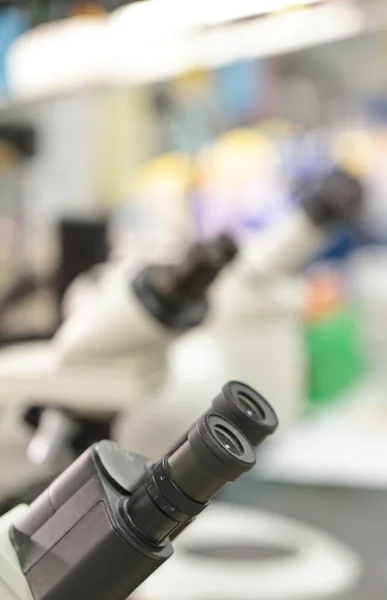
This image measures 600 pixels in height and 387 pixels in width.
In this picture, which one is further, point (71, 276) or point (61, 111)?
point (61, 111)

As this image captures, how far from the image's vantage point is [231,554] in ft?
3.18

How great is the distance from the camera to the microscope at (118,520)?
45 centimetres

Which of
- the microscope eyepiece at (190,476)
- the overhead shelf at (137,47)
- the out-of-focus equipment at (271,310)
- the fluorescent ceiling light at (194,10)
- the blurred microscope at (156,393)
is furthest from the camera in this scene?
the overhead shelf at (137,47)

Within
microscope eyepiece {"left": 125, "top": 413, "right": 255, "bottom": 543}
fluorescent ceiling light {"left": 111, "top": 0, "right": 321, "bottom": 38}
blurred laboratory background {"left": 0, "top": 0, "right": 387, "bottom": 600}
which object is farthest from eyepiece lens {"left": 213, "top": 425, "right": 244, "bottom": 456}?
fluorescent ceiling light {"left": 111, "top": 0, "right": 321, "bottom": 38}

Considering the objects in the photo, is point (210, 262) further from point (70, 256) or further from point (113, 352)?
point (70, 256)

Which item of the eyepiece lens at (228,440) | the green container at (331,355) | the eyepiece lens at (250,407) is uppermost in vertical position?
the eyepiece lens at (250,407)

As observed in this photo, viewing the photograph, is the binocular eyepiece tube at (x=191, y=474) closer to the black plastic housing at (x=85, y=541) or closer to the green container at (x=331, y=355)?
the black plastic housing at (x=85, y=541)

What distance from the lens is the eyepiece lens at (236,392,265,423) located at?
19.4 inches

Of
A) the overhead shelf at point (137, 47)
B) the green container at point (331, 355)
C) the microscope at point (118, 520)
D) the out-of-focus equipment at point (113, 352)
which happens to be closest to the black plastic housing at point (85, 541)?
the microscope at point (118, 520)

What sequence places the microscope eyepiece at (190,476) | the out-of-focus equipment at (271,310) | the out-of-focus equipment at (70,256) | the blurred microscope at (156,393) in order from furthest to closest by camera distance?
the out-of-focus equipment at (70,256) < the out-of-focus equipment at (271,310) < the blurred microscope at (156,393) < the microscope eyepiece at (190,476)

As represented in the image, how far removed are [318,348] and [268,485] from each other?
37 centimetres

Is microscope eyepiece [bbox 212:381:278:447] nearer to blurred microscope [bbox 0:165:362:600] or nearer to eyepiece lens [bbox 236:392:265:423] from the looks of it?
eyepiece lens [bbox 236:392:265:423]

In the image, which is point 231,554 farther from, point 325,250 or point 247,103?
point 247,103

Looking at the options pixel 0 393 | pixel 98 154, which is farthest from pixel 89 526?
pixel 98 154
